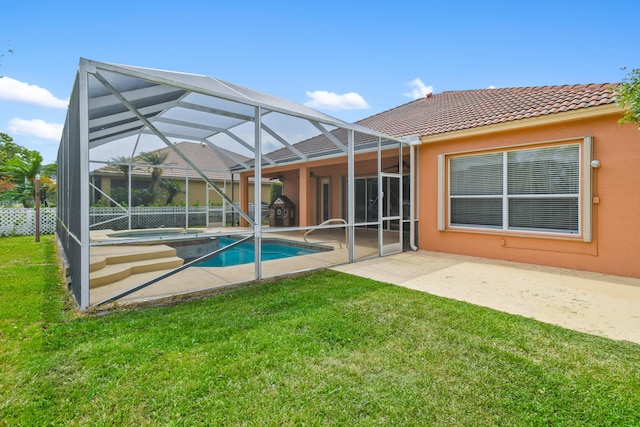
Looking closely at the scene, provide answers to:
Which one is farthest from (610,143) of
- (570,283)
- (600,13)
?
(600,13)

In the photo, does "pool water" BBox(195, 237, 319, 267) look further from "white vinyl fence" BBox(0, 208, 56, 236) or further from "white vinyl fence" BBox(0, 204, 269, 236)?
"white vinyl fence" BBox(0, 208, 56, 236)

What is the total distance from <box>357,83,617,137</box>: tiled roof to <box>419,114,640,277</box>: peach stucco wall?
0.37 m

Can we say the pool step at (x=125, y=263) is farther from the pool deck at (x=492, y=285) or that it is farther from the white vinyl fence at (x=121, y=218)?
the white vinyl fence at (x=121, y=218)

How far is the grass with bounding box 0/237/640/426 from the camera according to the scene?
2.17 metres

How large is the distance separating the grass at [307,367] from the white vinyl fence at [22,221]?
1098 centimetres

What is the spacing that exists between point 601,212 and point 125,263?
9.25 metres

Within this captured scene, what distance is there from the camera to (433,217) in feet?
28.2

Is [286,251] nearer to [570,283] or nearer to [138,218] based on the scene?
[570,283]

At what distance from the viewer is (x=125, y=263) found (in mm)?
6367

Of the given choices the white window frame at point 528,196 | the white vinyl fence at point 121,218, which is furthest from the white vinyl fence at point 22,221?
the white window frame at point 528,196

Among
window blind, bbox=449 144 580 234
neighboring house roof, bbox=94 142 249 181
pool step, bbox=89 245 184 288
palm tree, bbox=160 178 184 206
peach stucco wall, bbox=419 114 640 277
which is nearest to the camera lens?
pool step, bbox=89 245 184 288

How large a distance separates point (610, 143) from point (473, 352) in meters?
5.52

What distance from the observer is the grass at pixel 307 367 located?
7.12 feet

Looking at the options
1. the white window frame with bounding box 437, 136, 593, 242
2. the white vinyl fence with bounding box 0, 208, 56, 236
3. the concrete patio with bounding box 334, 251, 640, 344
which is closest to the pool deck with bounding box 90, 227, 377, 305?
the concrete patio with bounding box 334, 251, 640, 344
